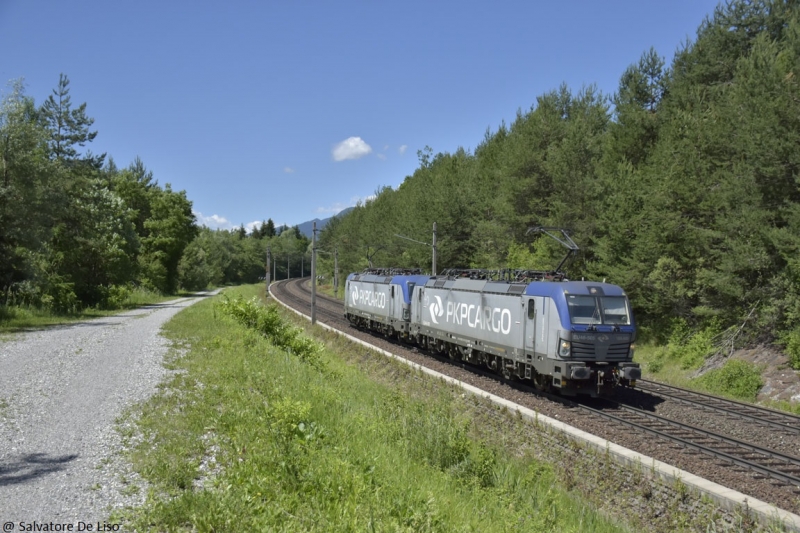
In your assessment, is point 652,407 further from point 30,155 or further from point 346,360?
point 30,155

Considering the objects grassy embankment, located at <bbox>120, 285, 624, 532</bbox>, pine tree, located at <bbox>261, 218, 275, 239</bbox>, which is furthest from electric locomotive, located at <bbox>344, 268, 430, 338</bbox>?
pine tree, located at <bbox>261, 218, 275, 239</bbox>

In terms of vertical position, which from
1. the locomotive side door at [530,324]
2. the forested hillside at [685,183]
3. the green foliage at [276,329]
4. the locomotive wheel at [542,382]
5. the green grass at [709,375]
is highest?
the forested hillside at [685,183]

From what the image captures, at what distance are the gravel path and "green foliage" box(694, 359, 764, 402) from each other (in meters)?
15.6

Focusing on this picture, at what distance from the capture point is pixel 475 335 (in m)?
19.4

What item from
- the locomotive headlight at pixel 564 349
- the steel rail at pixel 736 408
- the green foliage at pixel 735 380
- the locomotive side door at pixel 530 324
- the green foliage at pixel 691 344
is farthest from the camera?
the green foliage at pixel 691 344

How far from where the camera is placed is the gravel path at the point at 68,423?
6.18m

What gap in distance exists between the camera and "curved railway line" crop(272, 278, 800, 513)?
9656 mm

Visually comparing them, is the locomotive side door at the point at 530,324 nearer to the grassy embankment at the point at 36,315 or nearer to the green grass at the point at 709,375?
the green grass at the point at 709,375

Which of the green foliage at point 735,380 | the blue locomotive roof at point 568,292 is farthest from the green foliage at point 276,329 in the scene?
the green foliage at point 735,380

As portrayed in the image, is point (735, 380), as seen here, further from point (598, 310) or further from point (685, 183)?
point (685, 183)

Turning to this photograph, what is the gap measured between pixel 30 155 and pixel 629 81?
2865 centimetres

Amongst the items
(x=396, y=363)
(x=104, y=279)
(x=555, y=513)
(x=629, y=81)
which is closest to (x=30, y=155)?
(x=104, y=279)

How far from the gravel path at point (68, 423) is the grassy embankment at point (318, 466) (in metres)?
0.47

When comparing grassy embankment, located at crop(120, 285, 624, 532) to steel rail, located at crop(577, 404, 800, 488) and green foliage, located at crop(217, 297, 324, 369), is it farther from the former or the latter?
green foliage, located at crop(217, 297, 324, 369)
